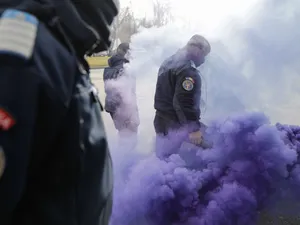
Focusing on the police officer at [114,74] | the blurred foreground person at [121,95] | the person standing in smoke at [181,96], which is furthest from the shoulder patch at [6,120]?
the police officer at [114,74]

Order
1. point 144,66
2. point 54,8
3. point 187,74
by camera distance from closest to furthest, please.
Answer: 1. point 54,8
2. point 187,74
3. point 144,66

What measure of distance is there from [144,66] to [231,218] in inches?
68.7

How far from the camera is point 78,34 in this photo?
0.85 m

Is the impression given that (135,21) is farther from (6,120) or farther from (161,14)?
(6,120)

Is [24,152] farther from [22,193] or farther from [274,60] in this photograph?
[274,60]

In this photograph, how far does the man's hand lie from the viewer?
3422 millimetres

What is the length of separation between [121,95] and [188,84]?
4.01 feet

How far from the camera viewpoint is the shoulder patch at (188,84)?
3.57 meters

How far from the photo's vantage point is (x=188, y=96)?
11.9 feet

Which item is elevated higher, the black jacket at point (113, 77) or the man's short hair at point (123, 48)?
the man's short hair at point (123, 48)

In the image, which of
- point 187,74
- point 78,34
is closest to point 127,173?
point 187,74

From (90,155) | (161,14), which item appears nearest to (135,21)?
(161,14)

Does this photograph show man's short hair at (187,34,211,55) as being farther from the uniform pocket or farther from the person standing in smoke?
the uniform pocket

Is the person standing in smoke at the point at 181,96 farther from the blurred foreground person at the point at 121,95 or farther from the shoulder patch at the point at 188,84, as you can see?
the blurred foreground person at the point at 121,95
